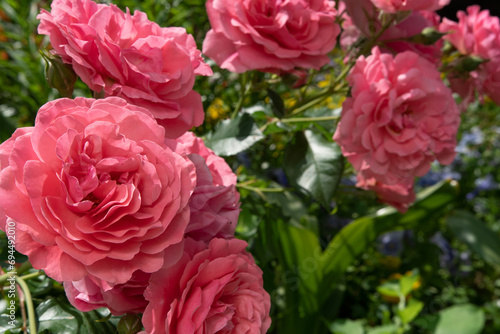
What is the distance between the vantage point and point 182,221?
0.27m

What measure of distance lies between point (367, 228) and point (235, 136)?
2.15ft

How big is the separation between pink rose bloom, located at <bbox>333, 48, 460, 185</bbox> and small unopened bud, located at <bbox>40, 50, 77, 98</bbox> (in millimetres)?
269

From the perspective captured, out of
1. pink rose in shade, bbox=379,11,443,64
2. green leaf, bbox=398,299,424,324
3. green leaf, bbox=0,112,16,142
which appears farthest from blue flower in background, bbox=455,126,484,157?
green leaf, bbox=0,112,16,142

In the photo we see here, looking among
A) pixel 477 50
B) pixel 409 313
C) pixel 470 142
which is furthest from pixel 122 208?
pixel 470 142

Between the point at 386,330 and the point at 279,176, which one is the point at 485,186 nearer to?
the point at 386,330

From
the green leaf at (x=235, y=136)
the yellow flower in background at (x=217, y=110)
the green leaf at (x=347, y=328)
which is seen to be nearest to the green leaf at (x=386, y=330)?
the green leaf at (x=347, y=328)

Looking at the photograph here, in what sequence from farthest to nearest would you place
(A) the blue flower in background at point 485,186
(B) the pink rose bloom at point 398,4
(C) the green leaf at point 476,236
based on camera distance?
(A) the blue flower in background at point 485,186 < (C) the green leaf at point 476,236 < (B) the pink rose bloom at point 398,4

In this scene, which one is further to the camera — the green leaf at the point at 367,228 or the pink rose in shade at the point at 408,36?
the green leaf at the point at 367,228

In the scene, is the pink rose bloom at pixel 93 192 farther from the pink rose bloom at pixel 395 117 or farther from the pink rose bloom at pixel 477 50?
the pink rose bloom at pixel 477 50

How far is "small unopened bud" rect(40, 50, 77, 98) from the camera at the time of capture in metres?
→ 0.35

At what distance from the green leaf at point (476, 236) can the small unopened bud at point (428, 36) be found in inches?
36.4

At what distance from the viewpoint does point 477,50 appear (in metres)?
0.58

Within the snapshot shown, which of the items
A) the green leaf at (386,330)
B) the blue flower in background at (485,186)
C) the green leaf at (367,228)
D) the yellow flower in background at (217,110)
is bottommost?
the blue flower in background at (485,186)

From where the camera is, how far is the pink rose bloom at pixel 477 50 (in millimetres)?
578
